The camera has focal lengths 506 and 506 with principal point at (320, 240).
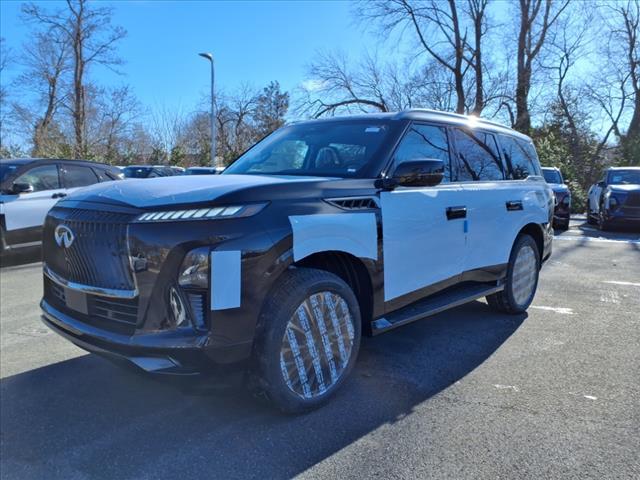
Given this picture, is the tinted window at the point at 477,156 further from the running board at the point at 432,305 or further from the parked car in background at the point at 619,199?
the parked car in background at the point at 619,199

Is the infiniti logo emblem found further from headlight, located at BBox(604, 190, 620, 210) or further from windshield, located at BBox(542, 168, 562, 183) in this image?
windshield, located at BBox(542, 168, 562, 183)

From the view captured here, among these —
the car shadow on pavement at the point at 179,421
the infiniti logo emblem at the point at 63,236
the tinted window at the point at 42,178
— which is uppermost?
the tinted window at the point at 42,178

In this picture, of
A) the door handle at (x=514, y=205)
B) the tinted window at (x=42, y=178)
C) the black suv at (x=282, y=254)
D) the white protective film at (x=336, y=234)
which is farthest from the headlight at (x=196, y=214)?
the tinted window at (x=42, y=178)

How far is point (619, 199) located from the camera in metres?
12.8

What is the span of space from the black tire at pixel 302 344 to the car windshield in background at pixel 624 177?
13.6m

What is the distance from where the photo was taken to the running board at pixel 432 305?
3.40 m

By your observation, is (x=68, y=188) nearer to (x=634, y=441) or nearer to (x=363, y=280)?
(x=363, y=280)

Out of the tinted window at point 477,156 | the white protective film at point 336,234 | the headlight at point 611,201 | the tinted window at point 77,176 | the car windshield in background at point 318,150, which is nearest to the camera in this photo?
the white protective film at point 336,234

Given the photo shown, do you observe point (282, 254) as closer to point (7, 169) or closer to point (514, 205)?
point (514, 205)

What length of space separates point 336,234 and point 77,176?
7.33 m

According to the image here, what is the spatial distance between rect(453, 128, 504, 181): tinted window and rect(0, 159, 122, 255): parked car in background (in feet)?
19.2

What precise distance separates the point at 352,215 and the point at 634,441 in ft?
6.52

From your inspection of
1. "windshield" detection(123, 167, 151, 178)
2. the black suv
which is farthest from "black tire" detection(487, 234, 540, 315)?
"windshield" detection(123, 167, 151, 178)

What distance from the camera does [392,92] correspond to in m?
28.6
